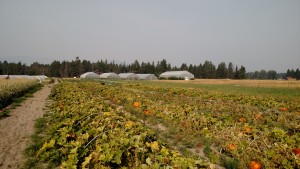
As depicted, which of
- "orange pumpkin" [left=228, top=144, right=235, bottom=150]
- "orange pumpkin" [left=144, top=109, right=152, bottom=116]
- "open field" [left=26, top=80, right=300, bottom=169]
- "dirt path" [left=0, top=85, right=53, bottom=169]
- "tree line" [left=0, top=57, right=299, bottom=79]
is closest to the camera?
"open field" [left=26, top=80, right=300, bottom=169]

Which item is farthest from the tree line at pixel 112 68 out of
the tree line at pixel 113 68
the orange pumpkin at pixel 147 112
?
the orange pumpkin at pixel 147 112

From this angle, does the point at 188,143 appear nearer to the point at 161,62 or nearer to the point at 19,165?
the point at 19,165

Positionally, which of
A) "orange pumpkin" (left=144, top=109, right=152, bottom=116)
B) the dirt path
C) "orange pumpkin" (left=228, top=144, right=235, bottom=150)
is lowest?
the dirt path

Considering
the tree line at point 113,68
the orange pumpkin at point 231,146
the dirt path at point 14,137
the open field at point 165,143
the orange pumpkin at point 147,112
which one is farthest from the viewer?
the tree line at point 113,68

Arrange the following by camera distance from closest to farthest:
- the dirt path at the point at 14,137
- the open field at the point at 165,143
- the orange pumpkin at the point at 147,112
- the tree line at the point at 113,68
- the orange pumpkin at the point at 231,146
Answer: the open field at the point at 165,143
the dirt path at the point at 14,137
the orange pumpkin at the point at 231,146
the orange pumpkin at the point at 147,112
the tree line at the point at 113,68

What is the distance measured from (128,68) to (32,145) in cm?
14474

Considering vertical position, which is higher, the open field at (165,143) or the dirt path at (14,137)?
the open field at (165,143)

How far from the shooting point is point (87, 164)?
4270 mm

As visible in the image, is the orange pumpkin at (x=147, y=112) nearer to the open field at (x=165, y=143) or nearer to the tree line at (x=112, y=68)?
the open field at (x=165, y=143)

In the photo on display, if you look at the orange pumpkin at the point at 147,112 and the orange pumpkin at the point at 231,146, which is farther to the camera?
the orange pumpkin at the point at 147,112

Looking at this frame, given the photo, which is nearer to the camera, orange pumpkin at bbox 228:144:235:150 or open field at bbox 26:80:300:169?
open field at bbox 26:80:300:169

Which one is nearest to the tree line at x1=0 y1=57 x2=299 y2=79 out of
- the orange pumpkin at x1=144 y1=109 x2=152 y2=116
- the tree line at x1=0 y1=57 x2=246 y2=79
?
the tree line at x1=0 y1=57 x2=246 y2=79

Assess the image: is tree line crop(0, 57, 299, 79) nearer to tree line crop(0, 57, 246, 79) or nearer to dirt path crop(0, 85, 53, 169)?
tree line crop(0, 57, 246, 79)

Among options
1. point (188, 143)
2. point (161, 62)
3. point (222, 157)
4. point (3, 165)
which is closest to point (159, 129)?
point (188, 143)
